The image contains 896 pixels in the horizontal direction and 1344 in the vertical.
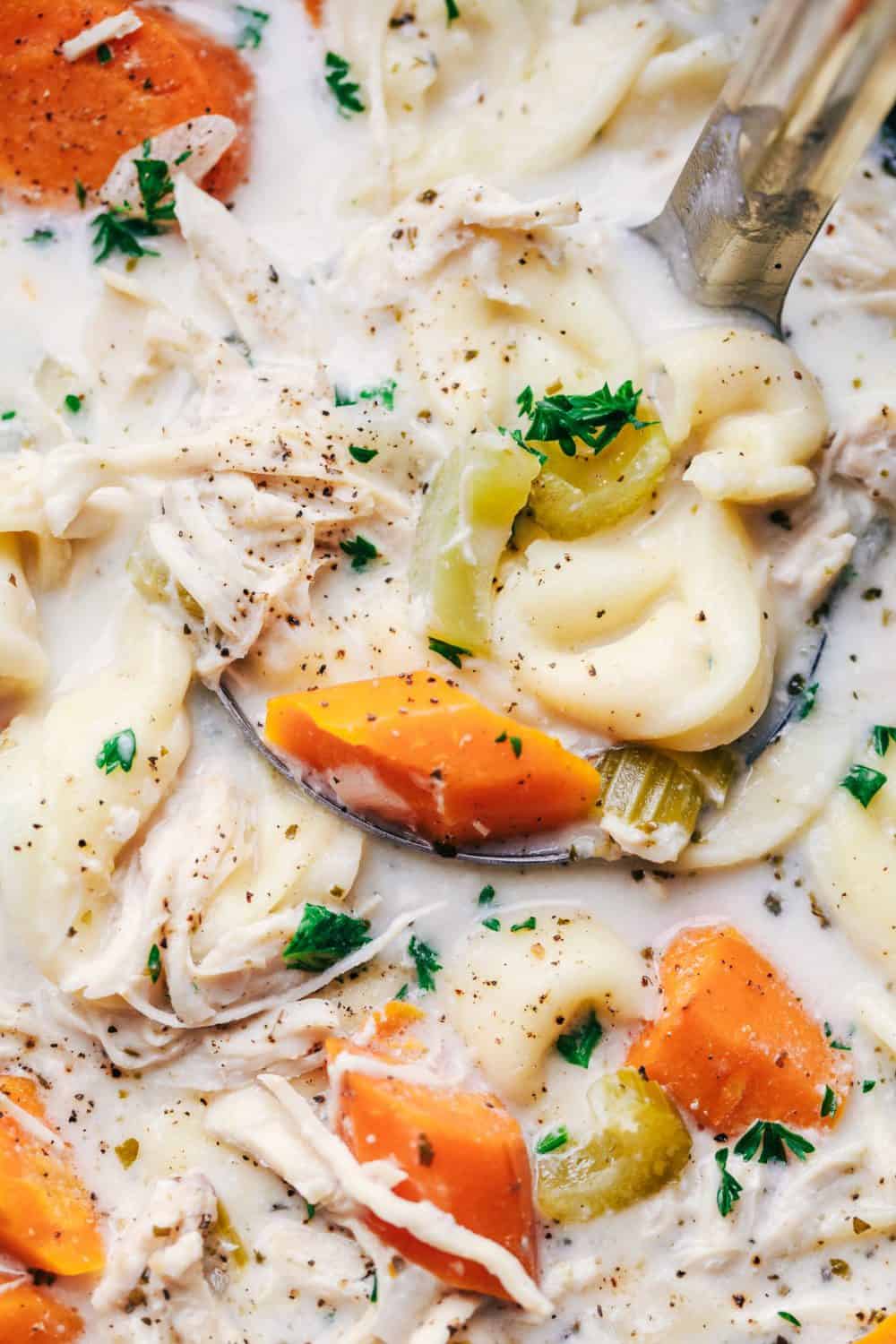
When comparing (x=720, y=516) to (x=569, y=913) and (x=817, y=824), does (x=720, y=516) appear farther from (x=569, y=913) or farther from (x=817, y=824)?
(x=569, y=913)

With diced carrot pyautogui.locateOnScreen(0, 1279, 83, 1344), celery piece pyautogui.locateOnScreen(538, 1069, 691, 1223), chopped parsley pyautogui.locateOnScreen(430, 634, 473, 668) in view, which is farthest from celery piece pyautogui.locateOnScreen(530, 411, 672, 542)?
diced carrot pyautogui.locateOnScreen(0, 1279, 83, 1344)

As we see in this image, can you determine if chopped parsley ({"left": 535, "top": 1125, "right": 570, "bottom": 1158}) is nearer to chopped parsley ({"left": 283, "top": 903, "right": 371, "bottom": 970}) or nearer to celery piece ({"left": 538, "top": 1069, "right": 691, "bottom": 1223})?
celery piece ({"left": 538, "top": 1069, "right": 691, "bottom": 1223})

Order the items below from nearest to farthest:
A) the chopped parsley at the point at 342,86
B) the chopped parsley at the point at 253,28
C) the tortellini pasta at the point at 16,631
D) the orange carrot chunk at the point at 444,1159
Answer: the orange carrot chunk at the point at 444,1159 → the tortellini pasta at the point at 16,631 → the chopped parsley at the point at 342,86 → the chopped parsley at the point at 253,28

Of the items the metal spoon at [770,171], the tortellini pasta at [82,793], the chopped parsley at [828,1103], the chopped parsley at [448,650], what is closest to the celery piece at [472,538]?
the chopped parsley at [448,650]

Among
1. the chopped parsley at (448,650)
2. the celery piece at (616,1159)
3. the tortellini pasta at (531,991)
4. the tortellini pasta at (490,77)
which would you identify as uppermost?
the tortellini pasta at (490,77)

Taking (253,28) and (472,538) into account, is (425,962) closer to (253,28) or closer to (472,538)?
(472,538)

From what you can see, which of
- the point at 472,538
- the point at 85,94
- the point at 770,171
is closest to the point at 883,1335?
the point at 472,538

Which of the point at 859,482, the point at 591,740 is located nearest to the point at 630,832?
the point at 591,740

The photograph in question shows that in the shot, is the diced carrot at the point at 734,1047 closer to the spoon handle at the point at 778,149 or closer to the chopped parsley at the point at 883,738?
the chopped parsley at the point at 883,738
